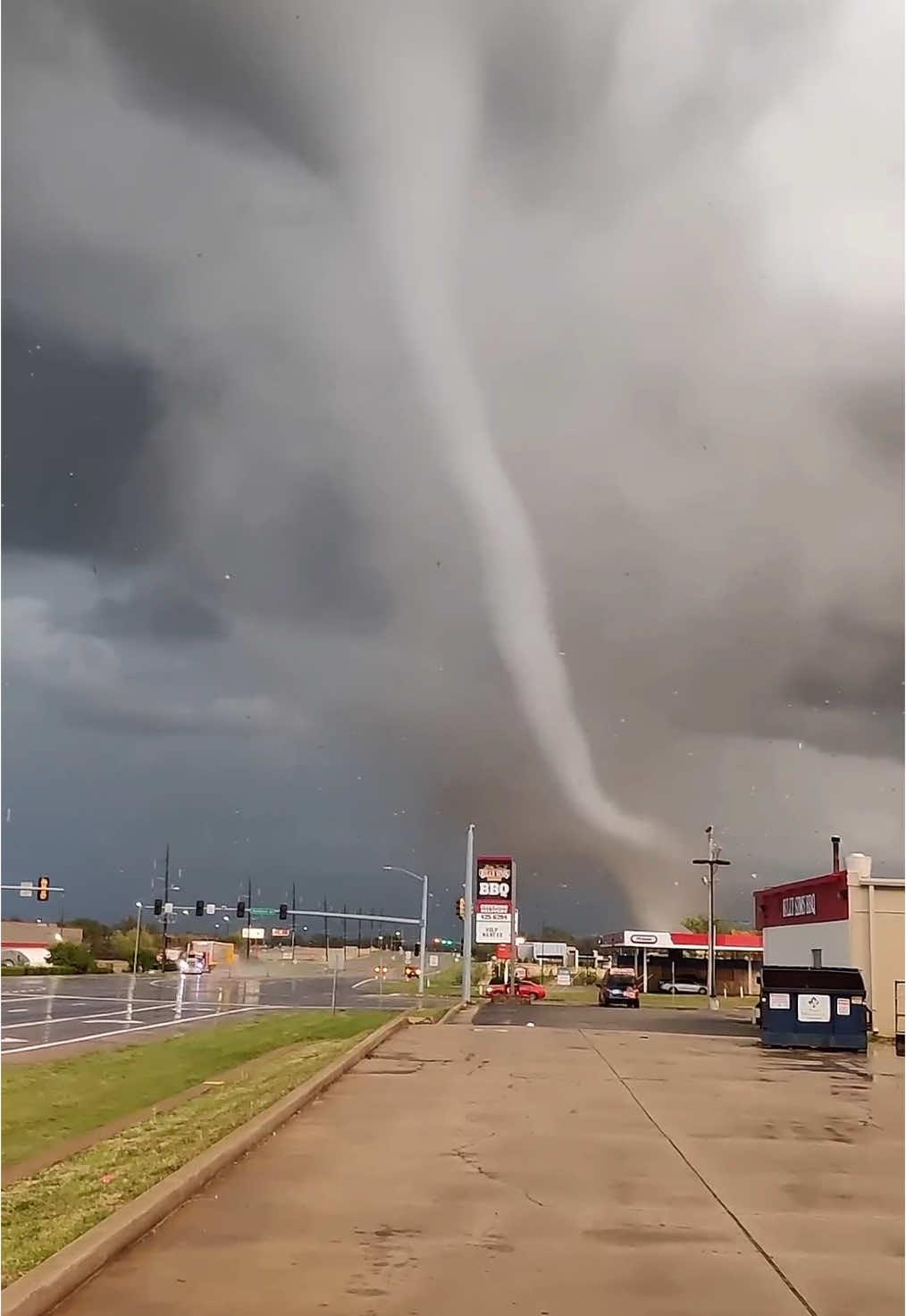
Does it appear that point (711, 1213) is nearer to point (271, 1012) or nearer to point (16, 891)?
point (271, 1012)

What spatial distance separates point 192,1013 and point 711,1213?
30365mm

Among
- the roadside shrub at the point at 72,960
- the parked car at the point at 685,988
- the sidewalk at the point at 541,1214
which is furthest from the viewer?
the roadside shrub at the point at 72,960

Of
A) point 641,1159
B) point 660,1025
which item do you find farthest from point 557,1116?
point 660,1025

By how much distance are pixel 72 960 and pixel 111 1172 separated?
7928 centimetres

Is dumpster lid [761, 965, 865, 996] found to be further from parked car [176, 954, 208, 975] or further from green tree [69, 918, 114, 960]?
green tree [69, 918, 114, 960]

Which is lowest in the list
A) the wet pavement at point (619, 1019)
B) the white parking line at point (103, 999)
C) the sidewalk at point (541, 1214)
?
the white parking line at point (103, 999)

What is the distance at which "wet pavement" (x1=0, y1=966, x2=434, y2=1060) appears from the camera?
1101 inches

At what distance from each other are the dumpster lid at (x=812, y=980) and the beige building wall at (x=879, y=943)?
606cm

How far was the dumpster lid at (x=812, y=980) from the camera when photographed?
27.2 meters

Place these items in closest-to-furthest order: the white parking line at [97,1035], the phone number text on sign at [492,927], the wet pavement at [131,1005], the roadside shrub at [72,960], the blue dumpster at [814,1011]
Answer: the white parking line at [97,1035]
the blue dumpster at [814,1011]
the wet pavement at [131,1005]
the phone number text on sign at [492,927]
the roadside shrub at [72,960]

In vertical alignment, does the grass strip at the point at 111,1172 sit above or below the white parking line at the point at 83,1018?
above

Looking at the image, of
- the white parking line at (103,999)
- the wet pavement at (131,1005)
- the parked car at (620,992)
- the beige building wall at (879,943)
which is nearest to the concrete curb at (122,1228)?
the wet pavement at (131,1005)

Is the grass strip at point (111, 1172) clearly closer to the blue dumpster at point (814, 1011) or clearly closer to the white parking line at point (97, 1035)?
the white parking line at point (97, 1035)

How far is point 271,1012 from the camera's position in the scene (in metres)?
37.6
